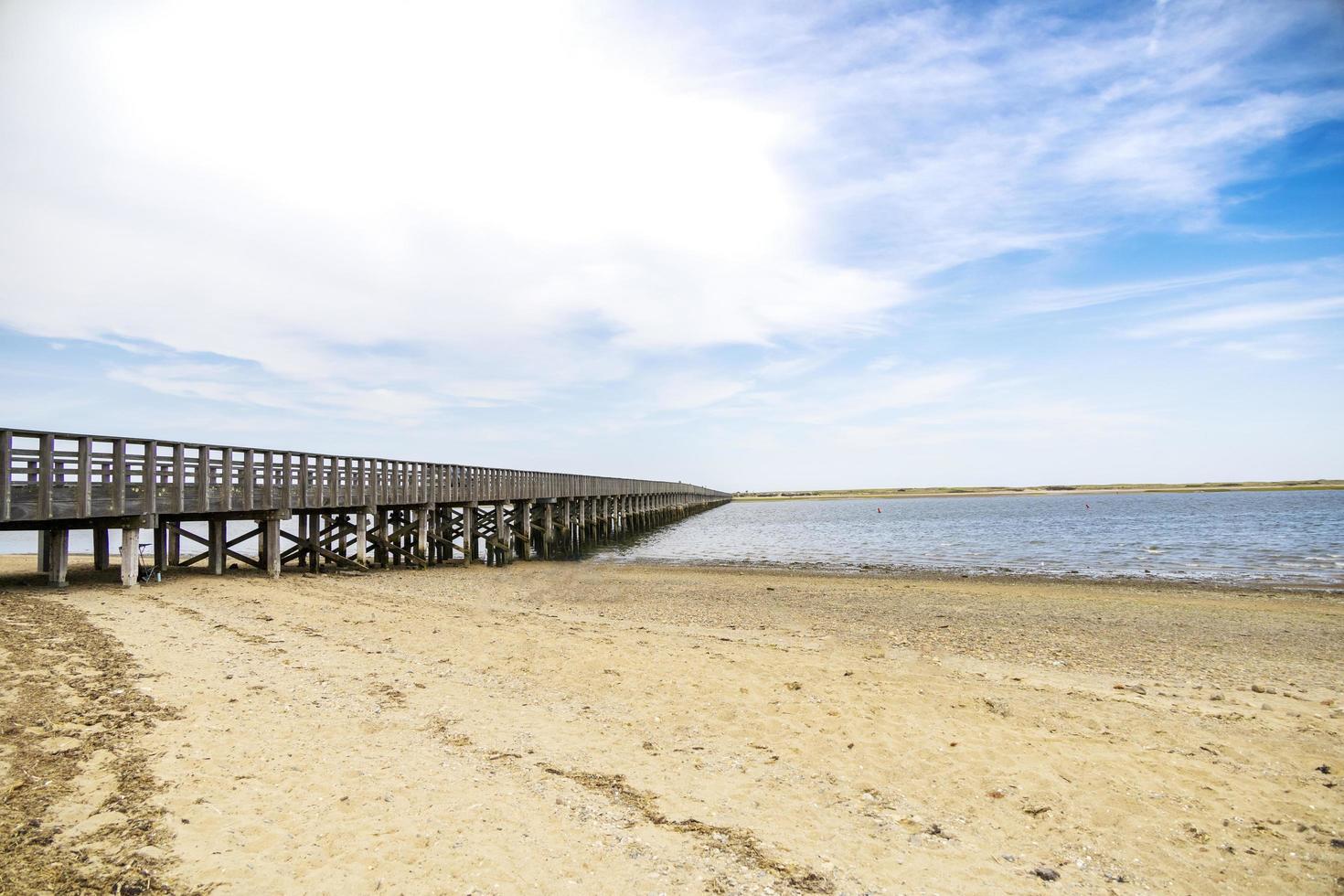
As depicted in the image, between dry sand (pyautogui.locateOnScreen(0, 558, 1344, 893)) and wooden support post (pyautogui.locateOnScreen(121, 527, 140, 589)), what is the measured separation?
1.44 m

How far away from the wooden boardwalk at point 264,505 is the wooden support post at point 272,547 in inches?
1.7

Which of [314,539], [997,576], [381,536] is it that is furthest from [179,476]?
[997,576]

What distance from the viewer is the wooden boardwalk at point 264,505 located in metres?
14.3

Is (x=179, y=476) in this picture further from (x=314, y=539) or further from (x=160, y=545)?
(x=314, y=539)

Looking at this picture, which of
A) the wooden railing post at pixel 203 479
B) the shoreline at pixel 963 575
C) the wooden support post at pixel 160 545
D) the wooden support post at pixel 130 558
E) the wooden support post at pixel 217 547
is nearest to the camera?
the wooden support post at pixel 130 558

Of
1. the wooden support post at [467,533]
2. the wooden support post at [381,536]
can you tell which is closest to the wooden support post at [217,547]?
the wooden support post at [381,536]

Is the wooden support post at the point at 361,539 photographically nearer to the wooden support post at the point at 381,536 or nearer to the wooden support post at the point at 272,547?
the wooden support post at the point at 381,536

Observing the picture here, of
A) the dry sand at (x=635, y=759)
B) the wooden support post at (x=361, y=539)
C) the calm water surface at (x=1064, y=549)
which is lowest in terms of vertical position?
the calm water surface at (x=1064, y=549)

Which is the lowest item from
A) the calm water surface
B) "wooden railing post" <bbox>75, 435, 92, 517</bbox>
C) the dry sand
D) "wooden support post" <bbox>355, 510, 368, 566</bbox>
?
the calm water surface

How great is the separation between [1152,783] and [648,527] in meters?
59.0

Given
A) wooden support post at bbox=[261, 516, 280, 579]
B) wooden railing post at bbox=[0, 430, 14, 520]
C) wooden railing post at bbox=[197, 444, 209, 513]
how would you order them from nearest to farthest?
wooden railing post at bbox=[0, 430, 14, 520] < wooden railing post at bbox=[197, 444, 209, 513] < wooden support post at bbox=[261, 516, 280, 579]

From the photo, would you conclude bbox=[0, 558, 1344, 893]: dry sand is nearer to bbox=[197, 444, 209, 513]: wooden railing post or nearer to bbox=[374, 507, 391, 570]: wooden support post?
bbox=[197, 444, 209, 513]: wooden railing post

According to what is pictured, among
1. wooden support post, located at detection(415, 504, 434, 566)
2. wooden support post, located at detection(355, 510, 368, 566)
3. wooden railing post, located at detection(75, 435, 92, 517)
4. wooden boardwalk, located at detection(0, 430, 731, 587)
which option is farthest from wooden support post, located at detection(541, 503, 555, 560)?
wooden railing post, located at detection(75, 435, 92, 517)

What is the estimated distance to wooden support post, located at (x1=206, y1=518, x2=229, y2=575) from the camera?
1894cm
